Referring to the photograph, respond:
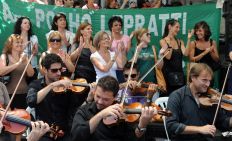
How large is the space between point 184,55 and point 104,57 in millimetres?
1489

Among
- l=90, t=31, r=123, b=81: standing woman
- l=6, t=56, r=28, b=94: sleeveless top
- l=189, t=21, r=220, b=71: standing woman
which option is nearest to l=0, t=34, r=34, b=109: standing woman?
l=6, t=56, r=28, b=94: sleeveless top

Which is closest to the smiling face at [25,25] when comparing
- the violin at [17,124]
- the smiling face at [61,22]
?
the smiling face at [61,22]

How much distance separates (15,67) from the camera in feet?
21.4

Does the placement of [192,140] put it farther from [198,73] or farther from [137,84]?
[137,84]

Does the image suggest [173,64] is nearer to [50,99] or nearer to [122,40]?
[122,40]

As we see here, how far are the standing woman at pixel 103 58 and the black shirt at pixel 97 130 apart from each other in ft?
7.07

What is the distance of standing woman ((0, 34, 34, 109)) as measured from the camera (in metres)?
6.55

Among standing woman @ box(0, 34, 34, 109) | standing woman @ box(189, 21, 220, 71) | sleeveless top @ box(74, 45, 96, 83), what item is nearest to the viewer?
standing woman @ box(0, 34, 34, 109)

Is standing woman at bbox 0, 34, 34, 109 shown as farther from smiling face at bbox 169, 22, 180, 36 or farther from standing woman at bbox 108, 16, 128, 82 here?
smiling face at bbox 169, 22, 180, 36

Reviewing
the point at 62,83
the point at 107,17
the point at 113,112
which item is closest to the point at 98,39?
the point at 107,17

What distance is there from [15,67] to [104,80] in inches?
88.8

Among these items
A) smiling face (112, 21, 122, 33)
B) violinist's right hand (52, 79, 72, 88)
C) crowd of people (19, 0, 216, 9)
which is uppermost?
crowd of people (19, 0, 216, 9)

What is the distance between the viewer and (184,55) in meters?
7.90

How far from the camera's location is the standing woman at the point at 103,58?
6910 millimetres
